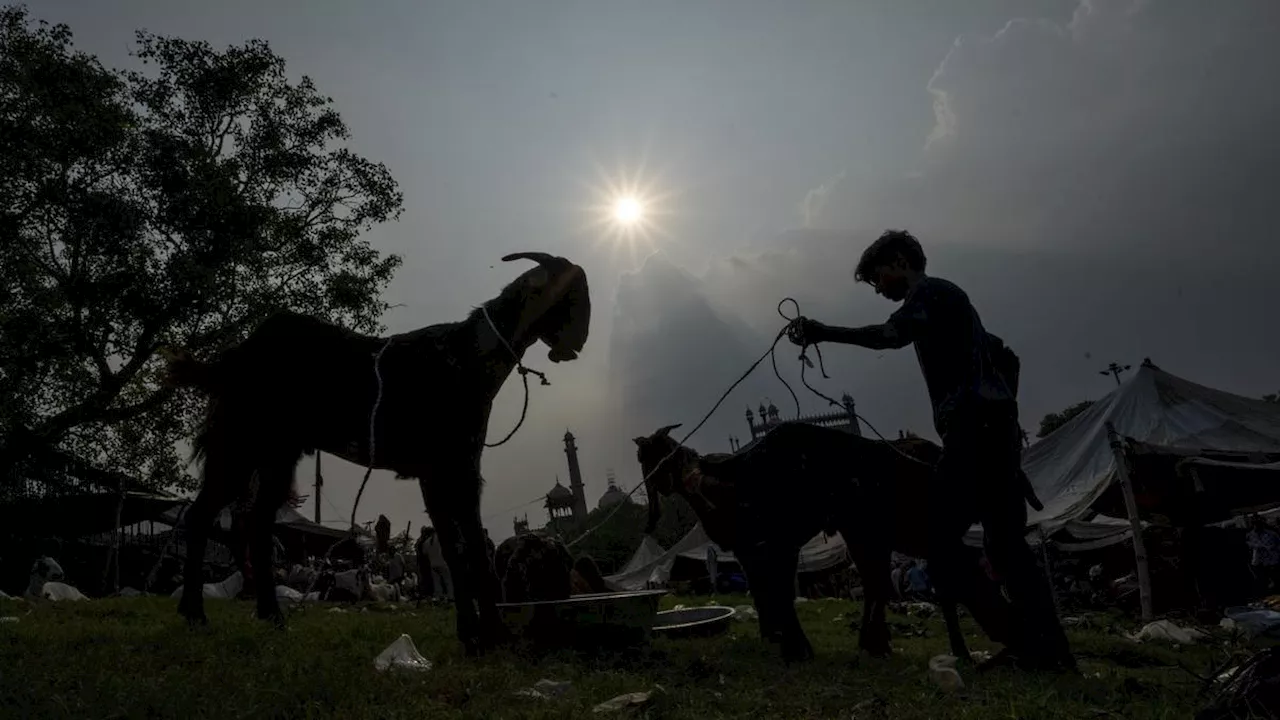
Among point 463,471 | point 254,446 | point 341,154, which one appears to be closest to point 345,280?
point 341,154

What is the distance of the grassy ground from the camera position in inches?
148

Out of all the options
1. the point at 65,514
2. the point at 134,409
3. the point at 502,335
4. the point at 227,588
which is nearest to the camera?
the point at 502,335

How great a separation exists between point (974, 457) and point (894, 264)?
1.58m

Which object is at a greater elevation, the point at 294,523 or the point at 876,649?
the point at 294,523

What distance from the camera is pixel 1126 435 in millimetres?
16656

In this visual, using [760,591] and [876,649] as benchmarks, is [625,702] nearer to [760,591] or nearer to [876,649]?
[760,591]

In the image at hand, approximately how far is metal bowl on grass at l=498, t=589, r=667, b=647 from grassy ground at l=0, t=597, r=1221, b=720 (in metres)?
0.28

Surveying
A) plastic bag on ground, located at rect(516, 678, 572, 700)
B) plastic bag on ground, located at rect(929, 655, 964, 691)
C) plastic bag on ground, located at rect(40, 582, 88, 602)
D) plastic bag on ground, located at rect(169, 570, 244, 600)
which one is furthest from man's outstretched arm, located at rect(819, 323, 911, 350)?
plastic bag on ground, located at rect(169, 570, 244, 600)

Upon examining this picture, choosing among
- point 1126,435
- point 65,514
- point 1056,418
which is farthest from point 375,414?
point 1056,418

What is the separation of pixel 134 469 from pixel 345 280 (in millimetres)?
7182

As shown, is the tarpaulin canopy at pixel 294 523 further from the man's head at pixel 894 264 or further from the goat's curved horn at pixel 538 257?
the man's head at pixel 894 264

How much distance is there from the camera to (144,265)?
56.2ft

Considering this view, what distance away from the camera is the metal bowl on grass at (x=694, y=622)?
26.1 feet

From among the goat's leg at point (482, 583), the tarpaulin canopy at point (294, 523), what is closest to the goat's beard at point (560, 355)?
the goat's leg at point (482, 583)
